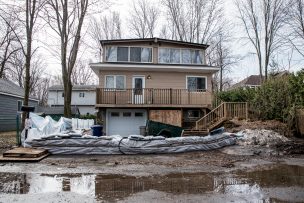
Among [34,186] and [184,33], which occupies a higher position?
[184,33]

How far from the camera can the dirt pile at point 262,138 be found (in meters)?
13.4

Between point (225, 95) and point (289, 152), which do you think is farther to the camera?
point (225, 95)

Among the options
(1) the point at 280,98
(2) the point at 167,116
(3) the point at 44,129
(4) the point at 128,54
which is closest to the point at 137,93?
(2) the point at 167,116

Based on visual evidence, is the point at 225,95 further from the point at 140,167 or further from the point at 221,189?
the point at 221,189

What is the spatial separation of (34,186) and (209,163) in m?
5.70

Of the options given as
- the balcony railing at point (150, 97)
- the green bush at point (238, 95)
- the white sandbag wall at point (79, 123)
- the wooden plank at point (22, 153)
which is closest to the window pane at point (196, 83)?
the balcony railing at point (150, 97)

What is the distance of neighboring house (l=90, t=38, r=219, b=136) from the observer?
65.7 feet

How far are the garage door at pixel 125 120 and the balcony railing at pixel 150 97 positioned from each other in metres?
1.20

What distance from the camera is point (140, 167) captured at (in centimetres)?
967

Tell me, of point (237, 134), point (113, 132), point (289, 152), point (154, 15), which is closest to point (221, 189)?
point (289, 152)

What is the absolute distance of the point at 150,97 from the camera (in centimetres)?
2019

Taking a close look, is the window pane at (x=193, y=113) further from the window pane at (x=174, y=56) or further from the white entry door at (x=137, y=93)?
the window pane at (x=174, y=56)

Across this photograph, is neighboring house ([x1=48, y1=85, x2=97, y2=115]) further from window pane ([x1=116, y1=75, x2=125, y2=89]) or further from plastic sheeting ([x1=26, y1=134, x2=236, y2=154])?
plastic sheeting ([x1=26, y1=134, x2=236, y2=154])

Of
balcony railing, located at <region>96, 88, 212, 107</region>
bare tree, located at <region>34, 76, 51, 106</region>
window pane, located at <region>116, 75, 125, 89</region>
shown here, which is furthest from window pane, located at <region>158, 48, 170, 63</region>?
bare tree, located at <region>34, 76, 51, 106</region>
